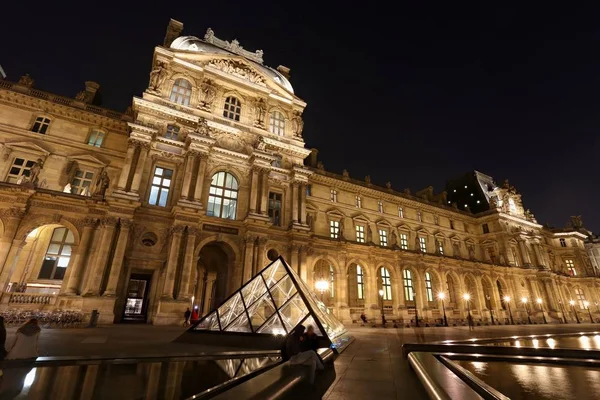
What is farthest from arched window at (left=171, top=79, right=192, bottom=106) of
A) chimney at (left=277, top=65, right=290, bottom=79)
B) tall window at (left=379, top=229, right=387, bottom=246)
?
tall window at (left=379, top=229, right=387, bottom=246)

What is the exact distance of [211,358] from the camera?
758 centimetres

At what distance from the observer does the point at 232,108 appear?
25750 mm

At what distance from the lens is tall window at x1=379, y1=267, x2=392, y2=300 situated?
2948 cm

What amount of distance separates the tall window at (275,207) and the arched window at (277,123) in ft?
21.4

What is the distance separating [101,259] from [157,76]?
14.5 meters

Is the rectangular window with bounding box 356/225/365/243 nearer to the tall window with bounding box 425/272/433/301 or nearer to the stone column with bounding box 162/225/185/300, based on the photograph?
the tall window with bounding box 425/272/433/301

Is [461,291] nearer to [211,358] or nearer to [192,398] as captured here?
[211,358]

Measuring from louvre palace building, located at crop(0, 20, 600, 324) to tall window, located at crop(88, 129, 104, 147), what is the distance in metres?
0.08

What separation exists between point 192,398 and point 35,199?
1991cm

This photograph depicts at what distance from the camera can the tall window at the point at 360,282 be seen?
93.1ft

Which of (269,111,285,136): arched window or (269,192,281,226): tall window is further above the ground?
(269,111,285,136): arched window

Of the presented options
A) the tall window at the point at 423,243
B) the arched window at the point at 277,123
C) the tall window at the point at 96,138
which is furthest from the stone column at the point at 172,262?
the tall window at the point at 423,243

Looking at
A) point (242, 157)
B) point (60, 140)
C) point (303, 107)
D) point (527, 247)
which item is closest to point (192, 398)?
point (242, 157)

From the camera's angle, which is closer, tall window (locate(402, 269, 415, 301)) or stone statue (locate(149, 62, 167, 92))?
stone statue (locate(149, 62, 167, 92))
